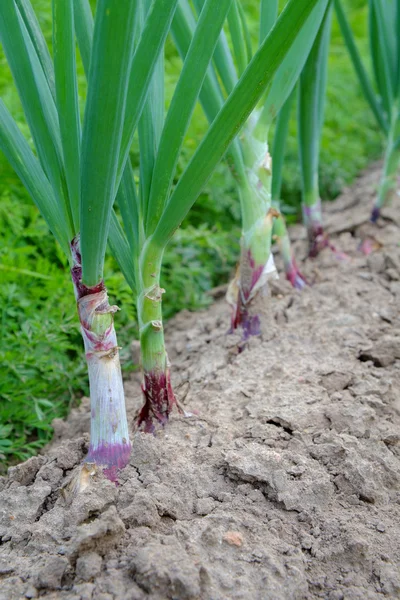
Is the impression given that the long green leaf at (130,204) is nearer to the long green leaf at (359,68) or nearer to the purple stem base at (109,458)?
the purple stem base at (109,458)

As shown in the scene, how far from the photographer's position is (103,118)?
36.3 inches

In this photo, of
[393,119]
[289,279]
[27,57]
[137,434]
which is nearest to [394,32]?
[393,119]

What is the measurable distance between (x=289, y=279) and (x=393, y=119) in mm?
728

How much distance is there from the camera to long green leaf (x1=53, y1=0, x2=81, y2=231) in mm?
1073

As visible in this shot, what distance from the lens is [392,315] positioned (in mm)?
1893

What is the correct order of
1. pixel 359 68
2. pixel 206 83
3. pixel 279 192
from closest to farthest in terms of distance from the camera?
pixel 206 83 < pixel 279 192 < pixel 359 68

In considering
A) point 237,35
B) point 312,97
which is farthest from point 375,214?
point 237,35

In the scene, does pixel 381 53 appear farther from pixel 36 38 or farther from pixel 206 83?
pixel 36 38

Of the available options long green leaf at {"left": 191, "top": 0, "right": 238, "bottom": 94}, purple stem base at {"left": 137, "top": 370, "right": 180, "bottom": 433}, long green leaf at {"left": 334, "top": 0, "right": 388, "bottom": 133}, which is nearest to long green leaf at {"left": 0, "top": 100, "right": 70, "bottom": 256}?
purple stem base at {"left": 137, "top": 370, "right": 180, "bottom": 433}

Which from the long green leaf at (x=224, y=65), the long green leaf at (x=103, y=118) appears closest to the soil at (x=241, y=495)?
the long green leaf at (x=103, y=118)

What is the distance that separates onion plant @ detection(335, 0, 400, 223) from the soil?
2.97ft

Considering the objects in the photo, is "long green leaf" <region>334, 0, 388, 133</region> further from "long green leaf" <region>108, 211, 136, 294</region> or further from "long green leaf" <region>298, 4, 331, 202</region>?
"long green leaf" <region>108, 211, 136, 294</region>

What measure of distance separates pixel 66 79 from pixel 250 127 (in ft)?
2.29

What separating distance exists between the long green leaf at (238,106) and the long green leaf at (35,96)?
202 mm
